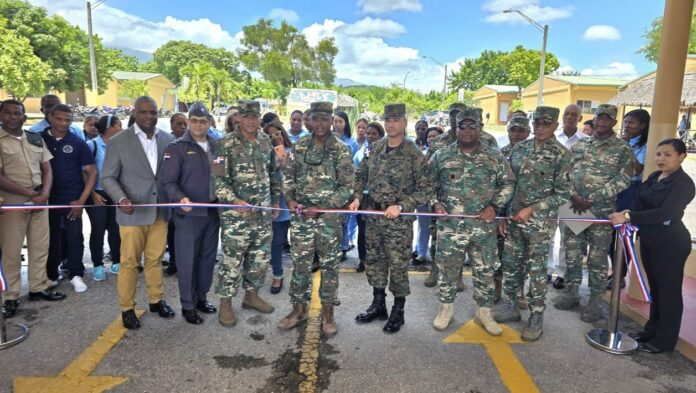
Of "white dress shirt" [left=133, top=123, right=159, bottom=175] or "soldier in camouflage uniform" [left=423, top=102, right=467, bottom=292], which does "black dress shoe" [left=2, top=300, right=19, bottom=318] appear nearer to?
"white dress shirt" [left=133, top=123, right=159, bottom=175]

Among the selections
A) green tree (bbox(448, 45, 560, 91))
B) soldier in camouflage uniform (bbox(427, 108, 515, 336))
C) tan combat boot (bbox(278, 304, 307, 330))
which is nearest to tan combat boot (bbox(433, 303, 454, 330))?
soldier in camouflage uniform (bbox(427, 108, 515, 336))

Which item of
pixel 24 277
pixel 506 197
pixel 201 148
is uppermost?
pixel 201 148

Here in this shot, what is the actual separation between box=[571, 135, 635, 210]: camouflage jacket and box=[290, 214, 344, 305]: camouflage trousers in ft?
7.92

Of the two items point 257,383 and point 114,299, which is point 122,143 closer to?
point 114,299

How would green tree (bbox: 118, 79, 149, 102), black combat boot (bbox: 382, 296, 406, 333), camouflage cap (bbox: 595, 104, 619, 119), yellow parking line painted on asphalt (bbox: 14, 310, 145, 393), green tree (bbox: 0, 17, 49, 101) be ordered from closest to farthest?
yellow parking line painted on asphalt (bbox: 14, 310, 145, 393), black combat boot (bbox: 382, 296, 406, 333), camouflage cap (bbox: 595, 104, 619, 119), green tree (bbox: 0, 17, 49, 101), green tree (bbox: 118, 79, 149, 102)

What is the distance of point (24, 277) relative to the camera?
206 inches

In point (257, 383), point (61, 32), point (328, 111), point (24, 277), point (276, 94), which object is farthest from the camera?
point (276, 94)

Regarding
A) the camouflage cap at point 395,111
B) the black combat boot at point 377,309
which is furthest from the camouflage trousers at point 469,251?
the camouflage cap at point 395,111

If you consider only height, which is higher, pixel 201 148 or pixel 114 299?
pixel 201 148

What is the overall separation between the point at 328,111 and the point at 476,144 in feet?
4.28

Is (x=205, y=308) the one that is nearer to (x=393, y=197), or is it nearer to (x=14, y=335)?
(x=14, y=335)

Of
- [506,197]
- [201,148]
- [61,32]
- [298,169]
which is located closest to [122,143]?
[201,148]

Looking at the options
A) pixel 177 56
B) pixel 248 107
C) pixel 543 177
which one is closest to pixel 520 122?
pixel 543 177

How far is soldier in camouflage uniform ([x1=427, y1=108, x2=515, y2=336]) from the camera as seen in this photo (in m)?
3.88
